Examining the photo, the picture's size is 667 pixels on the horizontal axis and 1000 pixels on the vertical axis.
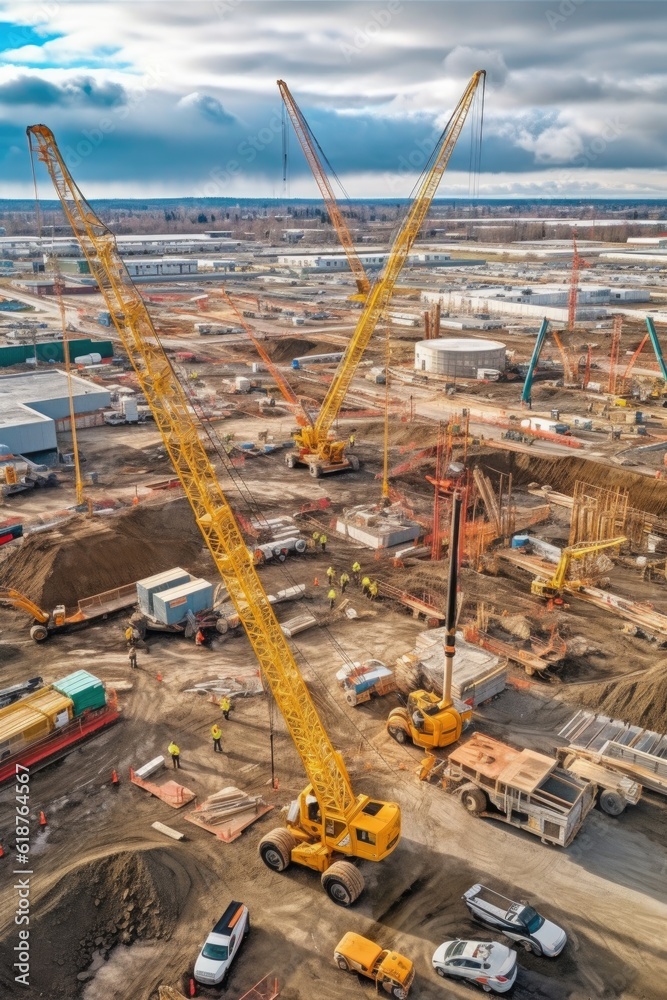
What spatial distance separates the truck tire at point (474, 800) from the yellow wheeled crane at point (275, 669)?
10.3ft

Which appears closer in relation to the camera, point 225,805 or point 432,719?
point 225,805

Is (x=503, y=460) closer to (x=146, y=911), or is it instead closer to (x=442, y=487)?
(x=442, y=487)

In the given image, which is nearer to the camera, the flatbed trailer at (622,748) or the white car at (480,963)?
the white car at (480,963)

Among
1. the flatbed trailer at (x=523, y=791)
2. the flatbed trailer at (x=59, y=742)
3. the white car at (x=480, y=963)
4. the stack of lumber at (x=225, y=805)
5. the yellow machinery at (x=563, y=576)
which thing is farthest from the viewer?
the yellow machinery at (x=563, y=576)

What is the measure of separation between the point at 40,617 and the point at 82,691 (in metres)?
8.32

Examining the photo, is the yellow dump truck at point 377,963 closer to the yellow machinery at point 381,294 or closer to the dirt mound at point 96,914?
the dirt mound at point 96,914

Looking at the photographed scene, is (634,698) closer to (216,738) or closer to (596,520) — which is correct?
(216,738)

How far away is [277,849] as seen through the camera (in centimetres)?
2206

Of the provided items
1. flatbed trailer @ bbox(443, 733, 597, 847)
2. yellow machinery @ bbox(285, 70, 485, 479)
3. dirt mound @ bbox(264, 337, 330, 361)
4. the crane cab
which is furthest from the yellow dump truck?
dirt mound @ bbox(264, 337, 330, 361)

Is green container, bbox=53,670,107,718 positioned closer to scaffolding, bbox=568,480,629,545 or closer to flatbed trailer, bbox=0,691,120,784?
flatbed trailer, bbox=0,691,120,784

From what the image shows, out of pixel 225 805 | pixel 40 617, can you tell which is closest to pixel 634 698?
pixel 225 805

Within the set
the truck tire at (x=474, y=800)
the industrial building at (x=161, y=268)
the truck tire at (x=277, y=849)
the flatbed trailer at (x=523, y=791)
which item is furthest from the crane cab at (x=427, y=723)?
the industrial building at (x=161, y=268)

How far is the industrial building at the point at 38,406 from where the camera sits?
58.9m

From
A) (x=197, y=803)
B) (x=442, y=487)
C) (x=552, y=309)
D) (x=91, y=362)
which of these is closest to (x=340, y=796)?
(x=197, y=803)
